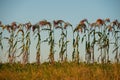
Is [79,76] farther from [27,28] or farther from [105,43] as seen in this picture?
[27,28]

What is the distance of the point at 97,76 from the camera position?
7598 mm

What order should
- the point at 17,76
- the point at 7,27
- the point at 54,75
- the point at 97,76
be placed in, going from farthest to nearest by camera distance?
the point at 7,27, the point at 17,76, the point at 54,75, the point at 97,76

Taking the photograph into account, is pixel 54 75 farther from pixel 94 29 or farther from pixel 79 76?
pixel 94 29

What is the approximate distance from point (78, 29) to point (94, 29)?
831 millimetres

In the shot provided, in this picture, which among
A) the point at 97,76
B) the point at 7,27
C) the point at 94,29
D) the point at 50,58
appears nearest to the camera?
the point at 97,76

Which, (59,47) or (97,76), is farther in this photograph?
(59,47)

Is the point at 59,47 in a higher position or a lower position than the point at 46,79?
higher

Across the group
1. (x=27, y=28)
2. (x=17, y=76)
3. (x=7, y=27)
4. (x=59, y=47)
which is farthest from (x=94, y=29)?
(x=17, y=76)

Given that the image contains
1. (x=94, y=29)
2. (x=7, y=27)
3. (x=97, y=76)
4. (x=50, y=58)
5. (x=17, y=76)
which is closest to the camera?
(x=97, y=76)

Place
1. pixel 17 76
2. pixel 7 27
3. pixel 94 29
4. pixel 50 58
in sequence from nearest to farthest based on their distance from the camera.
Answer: pixel 17 76, pixel 50 58, pixel 94 29, pixel 7 27

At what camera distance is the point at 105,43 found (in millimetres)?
13797

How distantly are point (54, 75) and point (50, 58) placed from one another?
4.99m

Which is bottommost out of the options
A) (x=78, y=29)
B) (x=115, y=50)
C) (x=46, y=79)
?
(x=46, y=79)

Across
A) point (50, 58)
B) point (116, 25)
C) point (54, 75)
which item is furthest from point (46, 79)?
point (116, 25)
